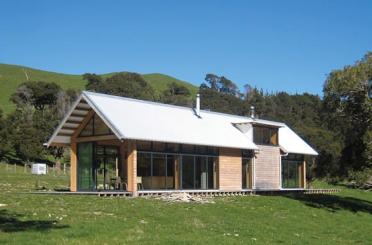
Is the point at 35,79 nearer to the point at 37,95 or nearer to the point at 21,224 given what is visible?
the point at 37,95

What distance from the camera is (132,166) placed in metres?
30.7

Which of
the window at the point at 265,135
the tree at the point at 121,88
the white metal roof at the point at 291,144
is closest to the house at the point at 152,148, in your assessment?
the window at the point at 265,135

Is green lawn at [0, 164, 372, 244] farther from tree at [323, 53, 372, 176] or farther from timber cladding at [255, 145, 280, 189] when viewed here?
timber cladding at [255, 145, 280, 189]

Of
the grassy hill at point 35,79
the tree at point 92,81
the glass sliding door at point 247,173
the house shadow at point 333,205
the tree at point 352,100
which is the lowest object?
the house shadow at point 333,205

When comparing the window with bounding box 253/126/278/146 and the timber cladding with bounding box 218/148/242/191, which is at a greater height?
the window with bounding box 253/126/278/146

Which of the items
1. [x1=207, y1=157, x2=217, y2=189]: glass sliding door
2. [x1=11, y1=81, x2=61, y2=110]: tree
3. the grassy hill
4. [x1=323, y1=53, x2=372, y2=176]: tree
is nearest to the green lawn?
[x1=323, y1=53, x2=372, y2=176]: tree

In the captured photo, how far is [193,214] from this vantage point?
72.7 ft

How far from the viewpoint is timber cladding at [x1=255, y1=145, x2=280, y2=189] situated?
130ft

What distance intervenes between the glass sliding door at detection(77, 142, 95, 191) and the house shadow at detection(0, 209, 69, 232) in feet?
50.8

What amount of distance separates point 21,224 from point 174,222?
5007 mm

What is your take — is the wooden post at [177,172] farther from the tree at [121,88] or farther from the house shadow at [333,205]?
the tree at [121,88]

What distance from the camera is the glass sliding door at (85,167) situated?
110 feet

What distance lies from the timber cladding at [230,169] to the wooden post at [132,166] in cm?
713

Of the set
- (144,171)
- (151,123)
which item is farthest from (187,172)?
(151,123)
